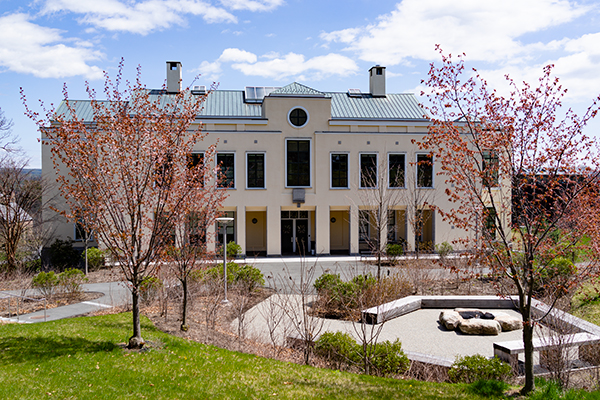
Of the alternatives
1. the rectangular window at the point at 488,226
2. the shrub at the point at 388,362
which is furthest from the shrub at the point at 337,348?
the rectangular window at the point at 488,226

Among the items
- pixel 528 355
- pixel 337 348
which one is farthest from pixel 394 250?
pixel 528 355

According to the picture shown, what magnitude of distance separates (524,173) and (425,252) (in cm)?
2137

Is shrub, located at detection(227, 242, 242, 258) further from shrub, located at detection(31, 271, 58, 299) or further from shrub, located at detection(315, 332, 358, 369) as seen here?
shrub, located at detection(315, 332, 358, 369)

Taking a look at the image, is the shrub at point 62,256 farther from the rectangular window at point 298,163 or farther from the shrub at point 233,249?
the rectangular window at point 298,163

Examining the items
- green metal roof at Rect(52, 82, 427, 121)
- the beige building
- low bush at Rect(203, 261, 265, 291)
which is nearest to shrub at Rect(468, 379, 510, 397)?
low bush at Rect(203, 261, 265, 291)

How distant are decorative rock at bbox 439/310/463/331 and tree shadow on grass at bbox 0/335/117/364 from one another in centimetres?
807

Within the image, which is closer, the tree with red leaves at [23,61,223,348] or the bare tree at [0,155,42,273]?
the tree with red leaves at [23,61,223,348]

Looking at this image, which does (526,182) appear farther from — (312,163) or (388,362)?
(312,163)

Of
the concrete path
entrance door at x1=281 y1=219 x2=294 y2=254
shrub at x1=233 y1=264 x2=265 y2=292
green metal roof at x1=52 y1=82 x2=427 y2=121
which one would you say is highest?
green metal roof at x1=52 y1=82 x2=427 y2=121

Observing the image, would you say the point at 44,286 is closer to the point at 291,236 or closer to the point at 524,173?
the point at 524,173

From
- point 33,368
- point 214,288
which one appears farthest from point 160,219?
point 214,288

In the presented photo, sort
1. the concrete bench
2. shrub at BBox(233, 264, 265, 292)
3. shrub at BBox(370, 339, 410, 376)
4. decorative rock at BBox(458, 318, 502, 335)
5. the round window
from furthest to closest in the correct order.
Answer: the round window
shrub at BBox(233, 264, 265, 292)
decorative rock at BBox(458, 318, 502, 335)
shrub at BBox(370, 339, 410, 376)
the concrete bench

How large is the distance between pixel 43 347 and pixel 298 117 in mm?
22239

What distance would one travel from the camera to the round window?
28.3m
